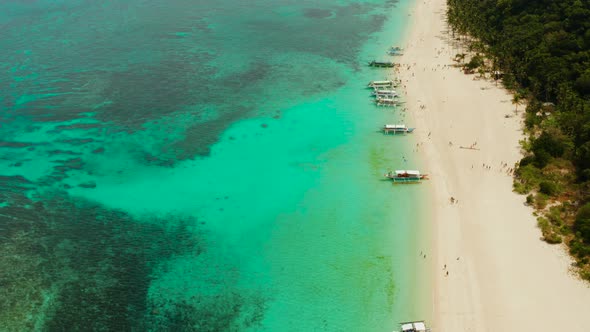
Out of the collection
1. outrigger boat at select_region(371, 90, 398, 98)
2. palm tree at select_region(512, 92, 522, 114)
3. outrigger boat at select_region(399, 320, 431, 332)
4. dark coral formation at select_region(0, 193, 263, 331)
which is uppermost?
palm tree at select_region(512, 92, 522, 114)

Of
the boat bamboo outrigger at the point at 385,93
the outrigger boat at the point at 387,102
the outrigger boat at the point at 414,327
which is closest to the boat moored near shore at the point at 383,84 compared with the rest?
the boat bamboo outrigger at the point at 385,93

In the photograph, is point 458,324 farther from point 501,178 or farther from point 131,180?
point 131,180

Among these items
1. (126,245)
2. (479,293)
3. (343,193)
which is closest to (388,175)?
(343,193)

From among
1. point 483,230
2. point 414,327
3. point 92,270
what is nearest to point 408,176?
point 483,230

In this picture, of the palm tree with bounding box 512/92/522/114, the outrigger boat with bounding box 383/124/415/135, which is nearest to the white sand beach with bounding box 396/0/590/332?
the palm tree with bounding box 512/92/522/114

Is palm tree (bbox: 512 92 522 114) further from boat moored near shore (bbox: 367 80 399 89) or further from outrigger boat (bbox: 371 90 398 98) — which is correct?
boat moored near shore (bbox: 367 80 399 89)

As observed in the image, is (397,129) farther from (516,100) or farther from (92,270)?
(92,270)
